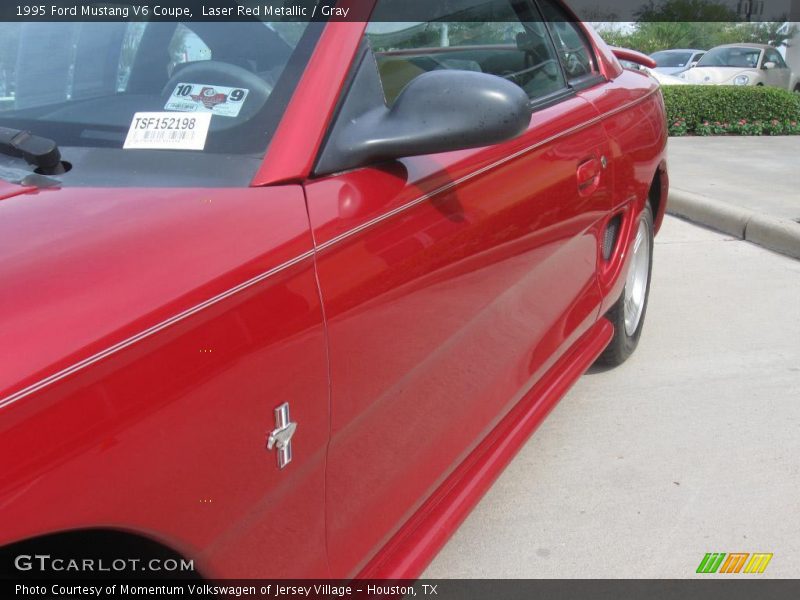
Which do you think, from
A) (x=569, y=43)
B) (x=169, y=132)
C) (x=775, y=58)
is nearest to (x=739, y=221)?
(x=569, y=43)

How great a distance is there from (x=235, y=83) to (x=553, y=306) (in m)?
1.22

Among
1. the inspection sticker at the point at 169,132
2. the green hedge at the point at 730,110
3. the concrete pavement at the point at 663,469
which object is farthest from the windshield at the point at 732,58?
the inspection sticker at the point at 169,132

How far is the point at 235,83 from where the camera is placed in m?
1.83

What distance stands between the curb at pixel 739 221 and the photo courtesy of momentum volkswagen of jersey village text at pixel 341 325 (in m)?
2.35

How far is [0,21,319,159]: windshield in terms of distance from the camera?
1731 millimetres

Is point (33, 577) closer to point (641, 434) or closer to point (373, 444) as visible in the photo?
point (373, 444)

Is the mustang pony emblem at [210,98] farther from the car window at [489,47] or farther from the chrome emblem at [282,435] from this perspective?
the chrome emblem at [282,435]

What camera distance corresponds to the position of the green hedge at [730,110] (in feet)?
40.0

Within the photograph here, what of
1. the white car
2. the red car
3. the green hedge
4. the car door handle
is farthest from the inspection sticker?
the white car

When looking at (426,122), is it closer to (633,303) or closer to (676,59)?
(633,303)

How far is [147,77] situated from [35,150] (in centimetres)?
44

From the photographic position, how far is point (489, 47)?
9.61 ft

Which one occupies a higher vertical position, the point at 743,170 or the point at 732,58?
the point at 743,170

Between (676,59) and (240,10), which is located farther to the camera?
(676,59)
